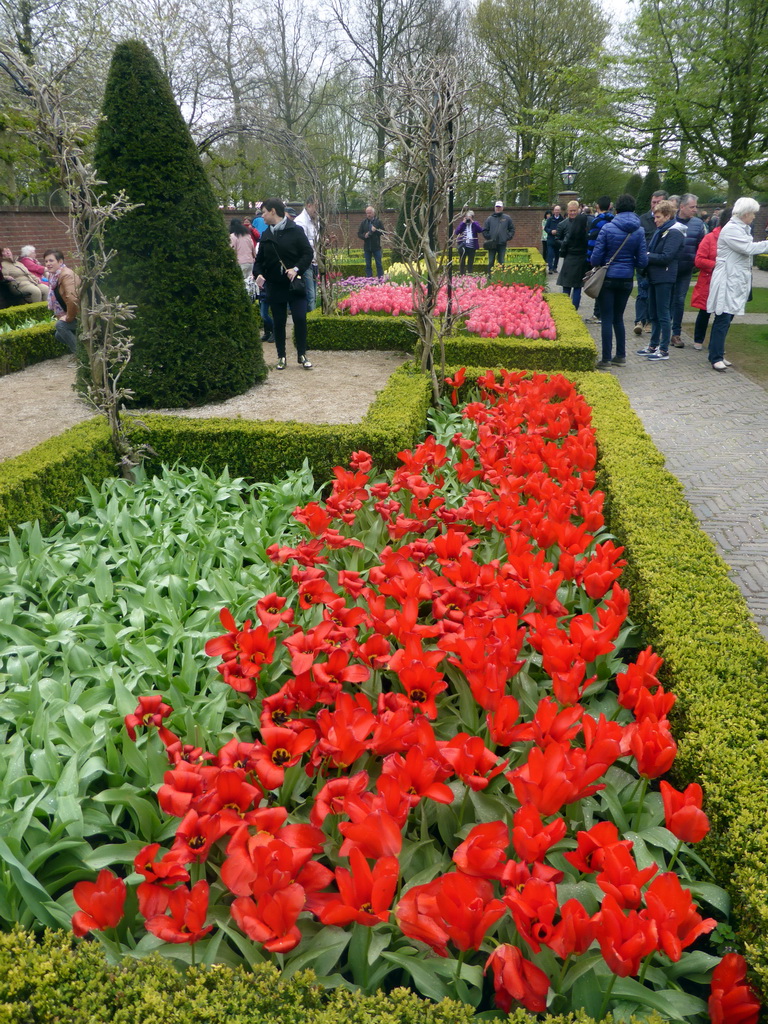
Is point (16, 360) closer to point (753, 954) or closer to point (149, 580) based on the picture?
point (149, 580)

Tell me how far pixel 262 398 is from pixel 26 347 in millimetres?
4980

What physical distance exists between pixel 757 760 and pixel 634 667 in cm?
56

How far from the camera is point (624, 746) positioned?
1.77 metres

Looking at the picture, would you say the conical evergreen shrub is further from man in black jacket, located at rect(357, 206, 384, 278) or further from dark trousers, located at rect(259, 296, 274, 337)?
man in black jacket, located at rect(357, 206, 384, 278)

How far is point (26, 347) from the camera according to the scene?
34.6 ft

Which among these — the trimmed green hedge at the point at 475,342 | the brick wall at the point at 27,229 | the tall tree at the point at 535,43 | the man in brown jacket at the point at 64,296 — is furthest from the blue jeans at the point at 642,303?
the tall tree at the point at 535,43

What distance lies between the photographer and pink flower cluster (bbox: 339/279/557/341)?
9.44m

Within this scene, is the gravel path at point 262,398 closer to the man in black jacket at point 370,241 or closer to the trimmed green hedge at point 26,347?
the trimmed green hedge at point 26,347

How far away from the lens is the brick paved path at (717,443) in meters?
4.70

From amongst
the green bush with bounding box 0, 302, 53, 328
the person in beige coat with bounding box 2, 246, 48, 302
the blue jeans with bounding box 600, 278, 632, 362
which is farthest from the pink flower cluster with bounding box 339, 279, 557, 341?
the person in beige coat with bounding box 2, 246, 48, 302

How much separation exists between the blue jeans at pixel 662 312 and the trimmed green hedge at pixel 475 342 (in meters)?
1.05

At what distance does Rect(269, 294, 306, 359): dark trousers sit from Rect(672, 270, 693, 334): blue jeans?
17.8 ft

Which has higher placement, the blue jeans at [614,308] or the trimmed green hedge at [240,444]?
the blue jeans at [614,308]

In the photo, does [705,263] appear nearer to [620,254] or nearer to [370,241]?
[620,254]
